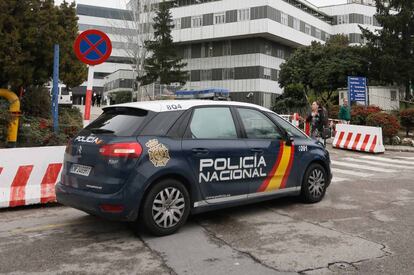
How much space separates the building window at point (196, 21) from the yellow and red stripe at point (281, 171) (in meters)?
51.4

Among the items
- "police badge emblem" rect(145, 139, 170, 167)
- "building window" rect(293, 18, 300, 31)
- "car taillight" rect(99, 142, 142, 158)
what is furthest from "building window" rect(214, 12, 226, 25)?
"car taillight" rect(99, 142, 142, 158)

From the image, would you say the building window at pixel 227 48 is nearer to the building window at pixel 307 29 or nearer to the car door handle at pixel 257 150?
the building window at pixel 307 29

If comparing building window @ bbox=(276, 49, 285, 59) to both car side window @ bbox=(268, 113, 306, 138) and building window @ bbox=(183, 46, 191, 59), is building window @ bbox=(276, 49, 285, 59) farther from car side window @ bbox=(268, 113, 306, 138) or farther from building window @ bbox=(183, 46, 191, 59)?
car side window @ bbox=(268, 113, 306, 138)

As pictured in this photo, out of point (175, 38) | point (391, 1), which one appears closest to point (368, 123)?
point (391, 1)

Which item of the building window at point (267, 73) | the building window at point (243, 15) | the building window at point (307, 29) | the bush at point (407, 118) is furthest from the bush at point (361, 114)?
the building window at point (307, 29)

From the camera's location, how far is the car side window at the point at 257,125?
6.59 metres

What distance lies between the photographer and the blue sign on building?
77.7 feet

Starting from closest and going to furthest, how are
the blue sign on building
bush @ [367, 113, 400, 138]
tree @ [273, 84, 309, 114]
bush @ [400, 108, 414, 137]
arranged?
bush @ [367, 113, 400, 138], bush @ [400, 108, 414, 137], the blue sign on building, tree @ [273, 84, 309, 114]

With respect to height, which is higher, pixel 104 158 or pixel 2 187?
pixel 104 158

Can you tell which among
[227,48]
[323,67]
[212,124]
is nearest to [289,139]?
[212,124]

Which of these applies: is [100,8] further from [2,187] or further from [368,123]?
[2,187]

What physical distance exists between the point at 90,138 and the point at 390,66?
34524 millimetres

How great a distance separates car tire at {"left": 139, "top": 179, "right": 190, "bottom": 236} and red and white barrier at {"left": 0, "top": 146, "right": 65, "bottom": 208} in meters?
2.86

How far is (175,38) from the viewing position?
58750 millimetres
